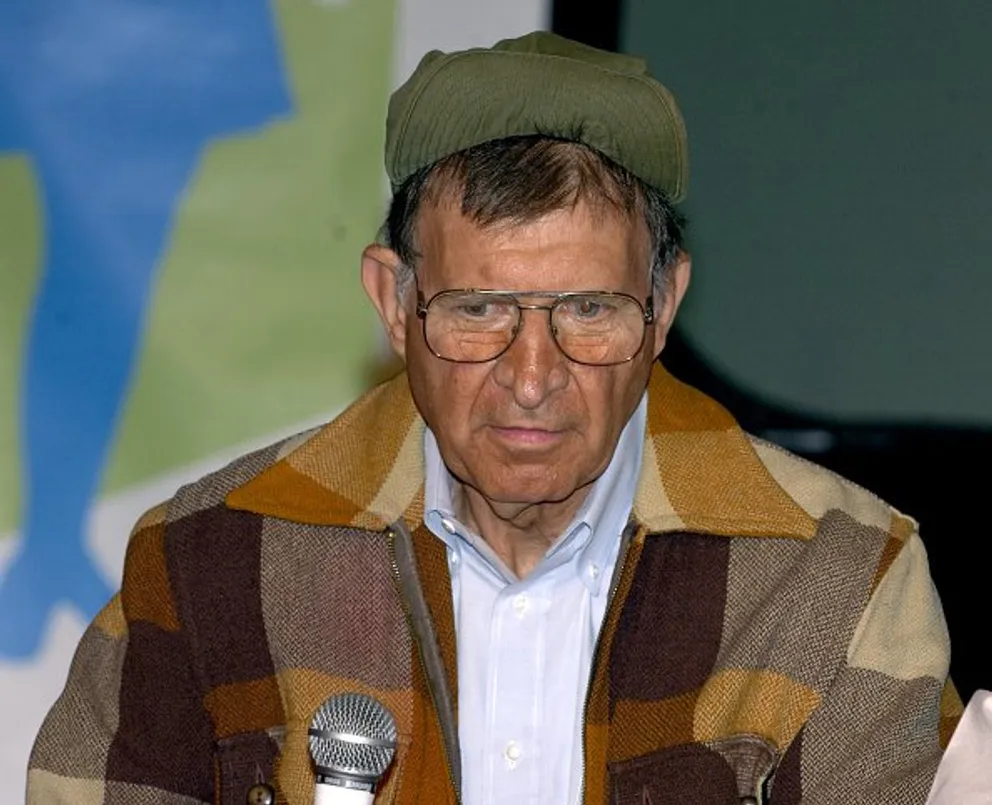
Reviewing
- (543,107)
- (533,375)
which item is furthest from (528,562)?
(543,107)

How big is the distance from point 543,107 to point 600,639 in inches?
26.3

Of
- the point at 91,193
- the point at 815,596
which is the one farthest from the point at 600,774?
the point at 91,193

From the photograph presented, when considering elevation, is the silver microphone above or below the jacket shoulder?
above

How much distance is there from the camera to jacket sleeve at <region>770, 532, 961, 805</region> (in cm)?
253

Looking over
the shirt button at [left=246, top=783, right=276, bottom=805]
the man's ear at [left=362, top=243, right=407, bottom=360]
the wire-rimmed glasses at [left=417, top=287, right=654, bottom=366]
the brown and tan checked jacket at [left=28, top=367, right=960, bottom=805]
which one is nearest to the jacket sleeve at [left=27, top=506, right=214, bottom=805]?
the brown and tan checked jacket at [left=28, top=367, right=960, bottom=805]

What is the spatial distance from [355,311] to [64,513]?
2.01 feet

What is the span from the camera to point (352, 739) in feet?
6.30

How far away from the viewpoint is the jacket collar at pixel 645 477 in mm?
2672

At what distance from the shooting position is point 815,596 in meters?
2.64

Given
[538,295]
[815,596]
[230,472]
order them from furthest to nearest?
[230,472] → [815,596] → [538,295]

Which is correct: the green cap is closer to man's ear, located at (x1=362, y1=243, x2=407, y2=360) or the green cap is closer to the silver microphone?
man's ear, located at (x1=362, y1=243, x2=407, y2=360)

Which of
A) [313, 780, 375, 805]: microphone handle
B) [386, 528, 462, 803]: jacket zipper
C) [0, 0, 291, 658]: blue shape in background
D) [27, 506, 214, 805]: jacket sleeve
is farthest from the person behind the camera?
[0, 0, 291, 658]: blue shape in background

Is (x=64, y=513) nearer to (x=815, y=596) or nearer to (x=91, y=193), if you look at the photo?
(x=91, y=193)

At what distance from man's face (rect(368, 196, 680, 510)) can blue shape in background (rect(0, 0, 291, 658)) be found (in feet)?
3.80
